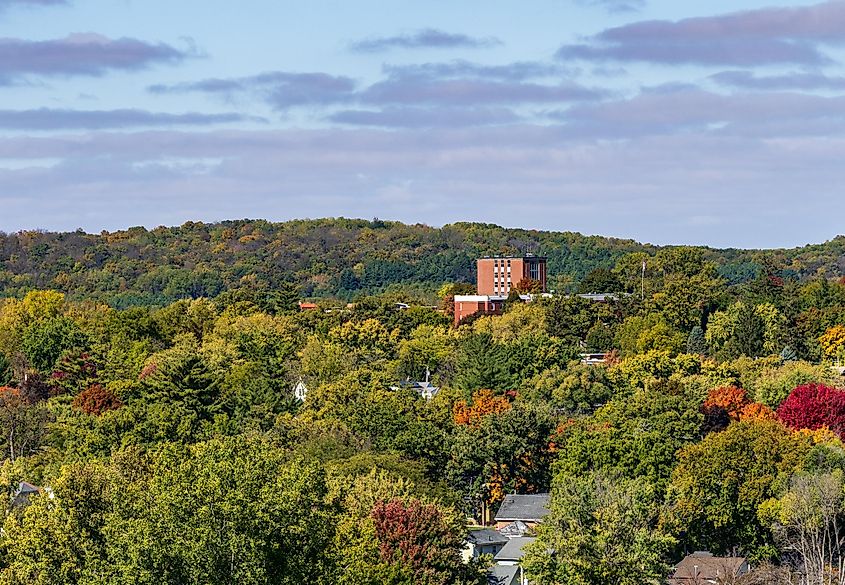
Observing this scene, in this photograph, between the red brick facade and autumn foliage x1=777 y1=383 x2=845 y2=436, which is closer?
autumn foliage x1=777 y1=383 x2=845 y2=436

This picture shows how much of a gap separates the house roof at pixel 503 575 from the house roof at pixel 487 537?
1.59 metres

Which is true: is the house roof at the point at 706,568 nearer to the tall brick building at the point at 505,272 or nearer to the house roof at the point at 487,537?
the house roof at the point at 487,537

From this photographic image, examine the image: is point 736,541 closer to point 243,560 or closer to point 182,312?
point 243,560

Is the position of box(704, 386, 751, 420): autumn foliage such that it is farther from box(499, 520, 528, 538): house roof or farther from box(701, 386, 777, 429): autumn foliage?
box(499, 520, 528, 538): house roof

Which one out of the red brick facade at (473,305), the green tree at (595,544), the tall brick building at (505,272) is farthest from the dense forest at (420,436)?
the tall brick building at (505,272)

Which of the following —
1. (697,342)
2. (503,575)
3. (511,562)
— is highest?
(697,342)

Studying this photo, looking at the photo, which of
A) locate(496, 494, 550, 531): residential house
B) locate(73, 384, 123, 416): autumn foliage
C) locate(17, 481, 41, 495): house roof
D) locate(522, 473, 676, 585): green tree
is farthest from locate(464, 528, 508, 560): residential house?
locate(73, 384, 123, 416): autumn foliage

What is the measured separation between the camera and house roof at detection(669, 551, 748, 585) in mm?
59219

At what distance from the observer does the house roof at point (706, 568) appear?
59219 millimetres

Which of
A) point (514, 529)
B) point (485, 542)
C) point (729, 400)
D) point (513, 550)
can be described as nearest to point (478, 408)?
point (729, 400)

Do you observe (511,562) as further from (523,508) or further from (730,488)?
(730,488)

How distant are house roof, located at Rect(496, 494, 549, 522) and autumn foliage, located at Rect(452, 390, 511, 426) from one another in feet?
29.1

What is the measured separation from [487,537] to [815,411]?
866 inches

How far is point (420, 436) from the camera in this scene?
7569cm
